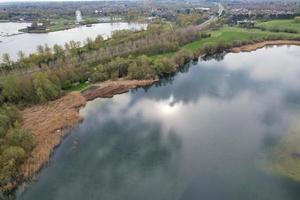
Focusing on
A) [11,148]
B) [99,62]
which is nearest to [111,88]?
[99,62]

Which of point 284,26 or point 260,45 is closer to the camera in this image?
point 260,45

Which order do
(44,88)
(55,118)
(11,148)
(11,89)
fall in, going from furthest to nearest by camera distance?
(44,88)
(11,89)
(55,118)
(11,148)

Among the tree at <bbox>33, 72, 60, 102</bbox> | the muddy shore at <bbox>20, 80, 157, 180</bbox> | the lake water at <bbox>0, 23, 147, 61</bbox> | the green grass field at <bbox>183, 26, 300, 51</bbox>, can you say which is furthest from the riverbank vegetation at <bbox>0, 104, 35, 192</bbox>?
the green grass field at <bbox>183, 26, 300, 51</bbox>

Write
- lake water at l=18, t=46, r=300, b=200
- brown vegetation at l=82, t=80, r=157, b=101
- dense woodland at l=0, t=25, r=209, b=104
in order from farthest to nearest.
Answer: brown vegetation at l=82, t=80, r=157, b=101 → dense woodland at l=0, t=25, r=209, b=104 → lake water at l=18, t=46, r=300, b=200

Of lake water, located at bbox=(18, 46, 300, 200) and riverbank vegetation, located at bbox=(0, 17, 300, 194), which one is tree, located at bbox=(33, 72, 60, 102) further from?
lake water, located at bbox=(18, 46, 300, 200)

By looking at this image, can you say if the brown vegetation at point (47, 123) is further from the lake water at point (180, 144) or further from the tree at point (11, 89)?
the tree at point (11, 89)

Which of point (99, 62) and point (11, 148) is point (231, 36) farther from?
point (11, 148)

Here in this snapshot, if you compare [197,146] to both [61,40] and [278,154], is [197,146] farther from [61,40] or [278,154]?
[61,40]

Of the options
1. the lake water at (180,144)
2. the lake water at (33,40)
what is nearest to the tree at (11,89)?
the lake water at (180,144)
